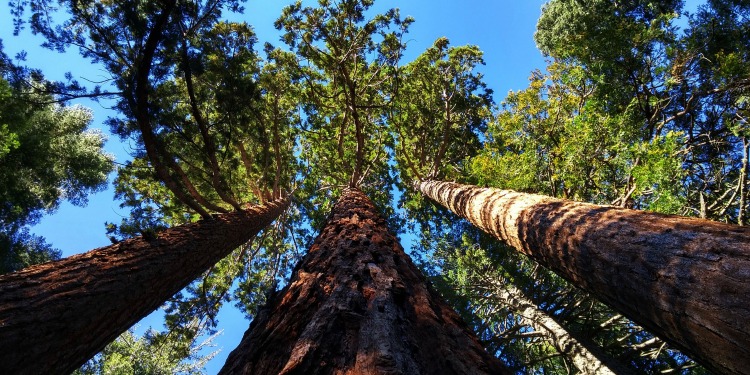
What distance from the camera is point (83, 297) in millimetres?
2830

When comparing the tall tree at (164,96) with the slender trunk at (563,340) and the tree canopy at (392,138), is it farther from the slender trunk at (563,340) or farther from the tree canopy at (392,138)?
the slender trunk at (563,340)

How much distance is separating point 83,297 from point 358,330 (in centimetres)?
264

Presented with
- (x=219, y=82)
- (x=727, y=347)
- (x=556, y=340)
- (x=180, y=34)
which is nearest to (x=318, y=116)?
(x=219, y=82)

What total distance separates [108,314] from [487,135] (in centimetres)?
1042

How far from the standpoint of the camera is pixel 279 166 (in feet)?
29.7

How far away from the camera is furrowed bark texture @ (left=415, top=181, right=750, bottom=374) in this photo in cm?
167

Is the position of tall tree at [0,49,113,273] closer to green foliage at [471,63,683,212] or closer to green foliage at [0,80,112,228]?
green foliage at [0,80,112,228]

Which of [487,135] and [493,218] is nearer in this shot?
[493,218]

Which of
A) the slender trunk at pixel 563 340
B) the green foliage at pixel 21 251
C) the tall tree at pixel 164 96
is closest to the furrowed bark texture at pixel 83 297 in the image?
the tall tree at pixel 164 96

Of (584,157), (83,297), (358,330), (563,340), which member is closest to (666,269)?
(358,330)

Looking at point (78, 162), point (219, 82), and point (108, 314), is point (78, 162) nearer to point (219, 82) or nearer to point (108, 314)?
point (219, 82)

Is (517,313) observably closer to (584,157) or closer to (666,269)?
(584,157)

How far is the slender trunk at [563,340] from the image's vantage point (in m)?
5.23

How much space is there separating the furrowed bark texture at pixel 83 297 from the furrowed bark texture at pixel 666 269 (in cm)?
383
